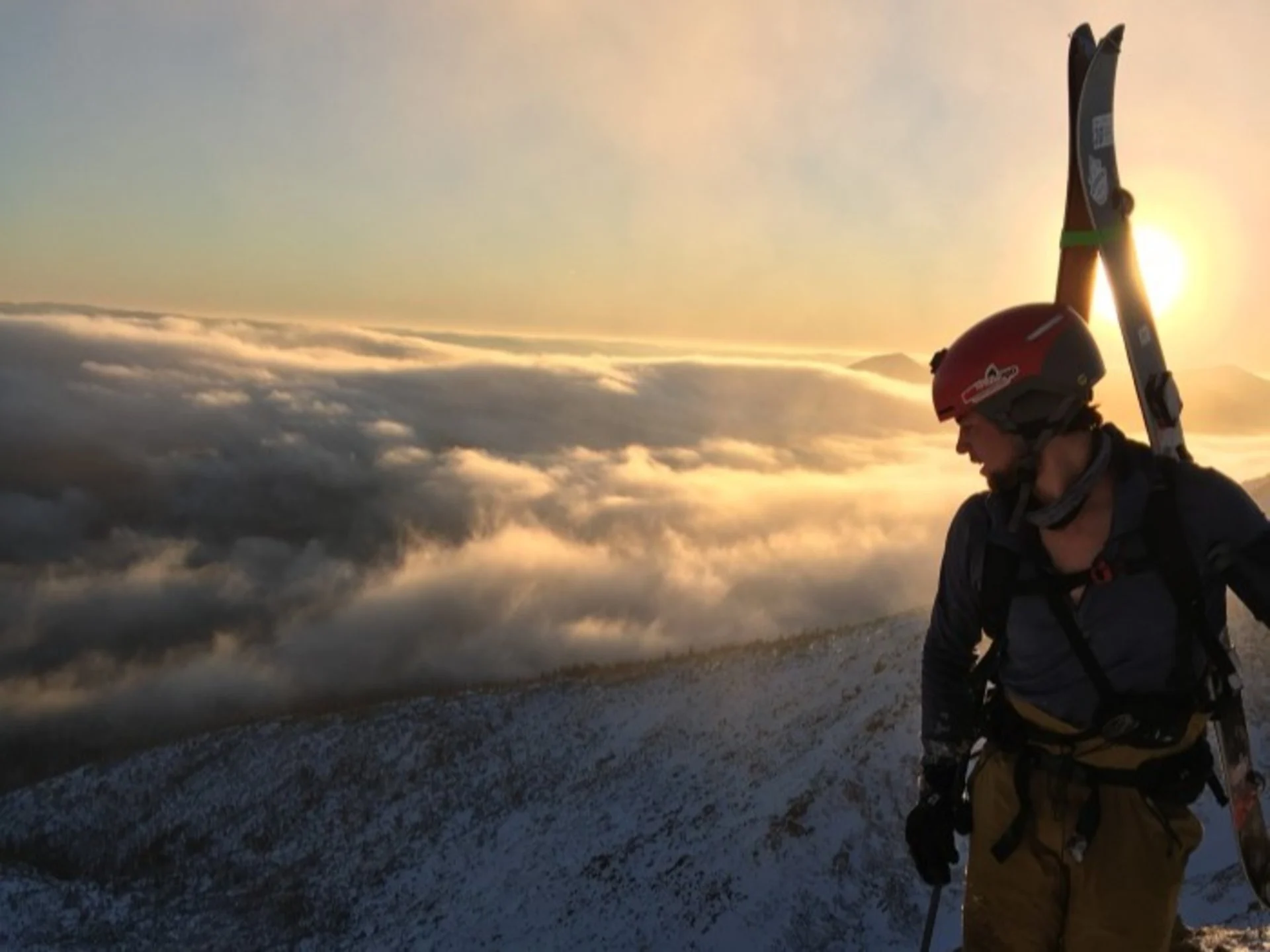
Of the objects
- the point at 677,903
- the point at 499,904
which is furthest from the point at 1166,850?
the point at 499,904

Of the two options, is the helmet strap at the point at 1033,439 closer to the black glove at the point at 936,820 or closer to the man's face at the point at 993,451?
the man's face at the point at 993,451

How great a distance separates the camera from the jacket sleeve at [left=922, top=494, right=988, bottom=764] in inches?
235

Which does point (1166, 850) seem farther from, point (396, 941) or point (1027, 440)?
point (396, 941)

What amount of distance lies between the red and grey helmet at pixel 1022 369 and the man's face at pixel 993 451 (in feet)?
0.16

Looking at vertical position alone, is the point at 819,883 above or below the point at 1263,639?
below

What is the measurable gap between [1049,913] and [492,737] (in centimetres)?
8784

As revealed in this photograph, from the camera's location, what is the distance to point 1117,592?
5.45m

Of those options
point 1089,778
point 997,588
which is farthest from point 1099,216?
point 1089,778

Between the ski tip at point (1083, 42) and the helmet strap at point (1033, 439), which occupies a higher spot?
the ski tip at point (1083, 42)

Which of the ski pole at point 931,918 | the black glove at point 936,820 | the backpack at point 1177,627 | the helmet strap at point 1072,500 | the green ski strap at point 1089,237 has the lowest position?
the ski pole at point 931,918

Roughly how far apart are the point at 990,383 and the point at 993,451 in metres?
0.39

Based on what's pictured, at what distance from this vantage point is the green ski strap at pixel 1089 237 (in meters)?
8.52

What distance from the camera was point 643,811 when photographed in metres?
59.7

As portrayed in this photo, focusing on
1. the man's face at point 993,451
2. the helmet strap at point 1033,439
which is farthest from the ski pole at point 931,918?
the man's face at point 993,451
